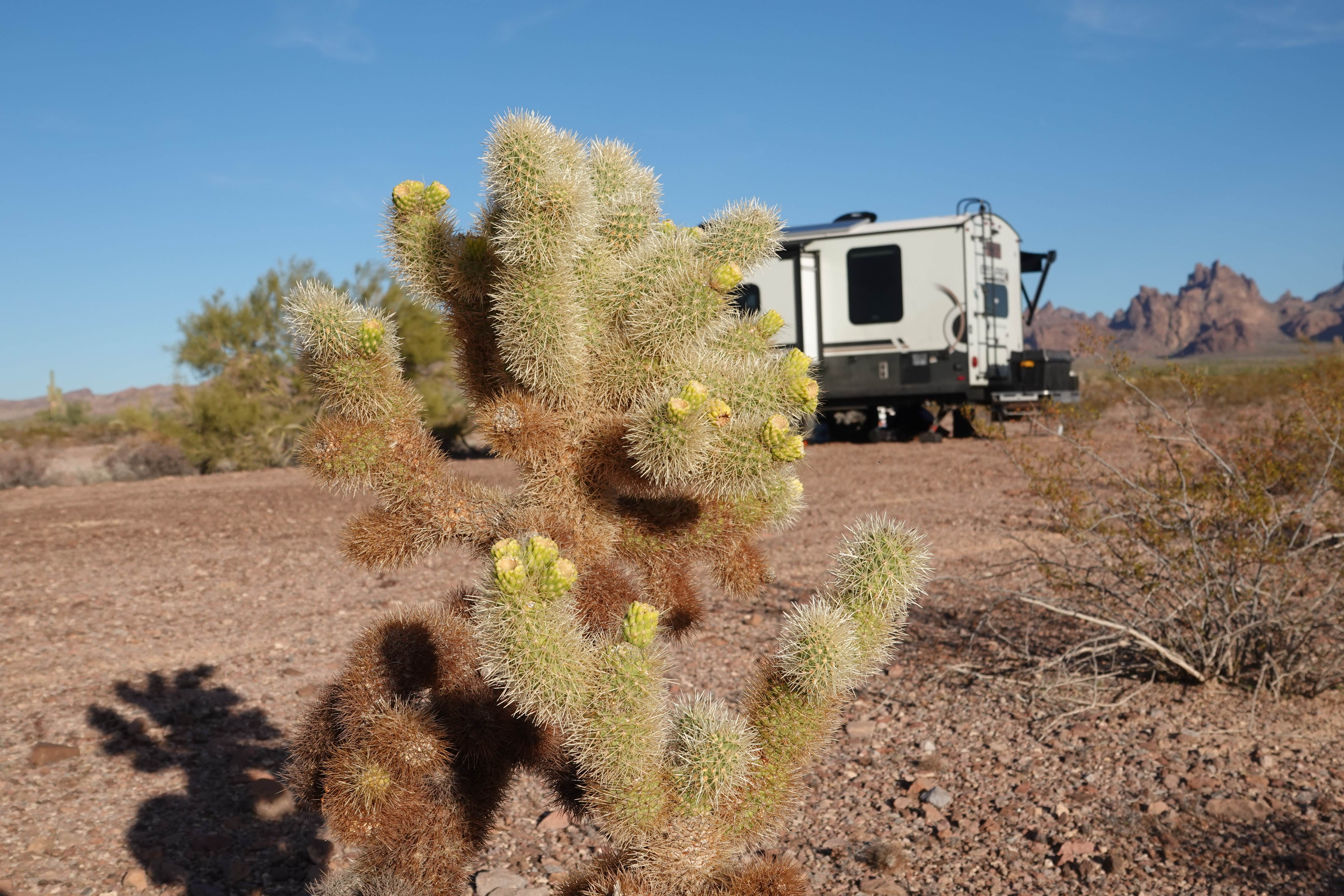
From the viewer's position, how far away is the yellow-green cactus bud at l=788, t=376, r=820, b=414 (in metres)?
2.30

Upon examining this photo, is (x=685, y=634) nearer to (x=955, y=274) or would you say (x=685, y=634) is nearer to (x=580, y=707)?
(x=580, y=707)

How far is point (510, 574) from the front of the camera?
179cm

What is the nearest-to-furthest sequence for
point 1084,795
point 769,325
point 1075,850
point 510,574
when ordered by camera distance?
point 510,574
point 769,325
point 1075,850
point 1084,795

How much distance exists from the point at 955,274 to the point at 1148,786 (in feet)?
44.9

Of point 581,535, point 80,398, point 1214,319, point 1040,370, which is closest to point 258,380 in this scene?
point 1040,370

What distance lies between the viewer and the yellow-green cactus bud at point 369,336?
231 centimetres

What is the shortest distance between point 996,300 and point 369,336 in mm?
16167

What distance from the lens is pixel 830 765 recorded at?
13.1 ft

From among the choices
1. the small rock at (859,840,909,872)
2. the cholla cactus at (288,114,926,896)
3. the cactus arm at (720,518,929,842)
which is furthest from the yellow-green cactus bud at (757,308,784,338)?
the small rock at (859,840,909,872)

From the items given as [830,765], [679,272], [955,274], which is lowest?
[830,765]

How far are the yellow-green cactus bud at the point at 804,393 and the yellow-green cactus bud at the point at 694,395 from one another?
290 mm

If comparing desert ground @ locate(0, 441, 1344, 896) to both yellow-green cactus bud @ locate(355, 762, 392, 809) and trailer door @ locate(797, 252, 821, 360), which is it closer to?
yellow-green cactus bud @ locate(355, 762, 392, 809)


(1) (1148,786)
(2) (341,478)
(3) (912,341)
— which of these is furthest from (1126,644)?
(3) (912,341)

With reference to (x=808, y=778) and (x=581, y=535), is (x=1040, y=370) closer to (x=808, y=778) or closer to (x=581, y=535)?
(x=808, y=778)
